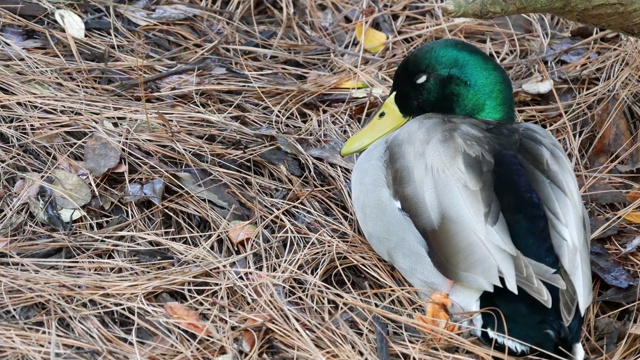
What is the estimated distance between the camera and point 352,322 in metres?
2.85

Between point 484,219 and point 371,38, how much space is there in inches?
70.4

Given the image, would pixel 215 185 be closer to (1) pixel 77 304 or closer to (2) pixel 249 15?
(1) pixel 77 304

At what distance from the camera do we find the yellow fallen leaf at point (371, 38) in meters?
4.28

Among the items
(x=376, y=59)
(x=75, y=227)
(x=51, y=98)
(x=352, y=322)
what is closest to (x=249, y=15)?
(x=376, y=59)

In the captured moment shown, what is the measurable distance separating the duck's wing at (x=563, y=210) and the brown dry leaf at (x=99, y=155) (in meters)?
1.49

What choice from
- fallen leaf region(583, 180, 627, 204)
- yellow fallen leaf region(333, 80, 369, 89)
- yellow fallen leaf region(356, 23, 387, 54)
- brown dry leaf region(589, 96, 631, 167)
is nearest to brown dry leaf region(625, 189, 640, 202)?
fallen leaf region(583, 180, 627, 204)

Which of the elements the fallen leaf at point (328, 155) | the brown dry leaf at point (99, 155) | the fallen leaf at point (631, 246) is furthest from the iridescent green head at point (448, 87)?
the brown dry leaf at point (99, 155)

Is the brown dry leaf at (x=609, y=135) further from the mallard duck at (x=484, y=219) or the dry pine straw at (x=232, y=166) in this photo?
the mallard duck at (x=484, y=219)

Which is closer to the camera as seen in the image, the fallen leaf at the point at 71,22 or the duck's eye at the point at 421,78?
the duck's eye at the point at 421,78

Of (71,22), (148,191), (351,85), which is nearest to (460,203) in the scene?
(148,191)

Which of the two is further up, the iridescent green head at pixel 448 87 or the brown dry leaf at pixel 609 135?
the iridescent green head at pixel 448 87

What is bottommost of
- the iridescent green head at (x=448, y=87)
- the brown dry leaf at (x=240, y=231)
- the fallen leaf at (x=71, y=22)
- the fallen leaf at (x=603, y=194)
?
the fallen leaf at (x=603, y=194)

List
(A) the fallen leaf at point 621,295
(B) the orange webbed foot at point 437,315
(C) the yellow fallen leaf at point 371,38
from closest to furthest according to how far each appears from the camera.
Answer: (B) the orange webbed foot at point 437,315 → (A) the fallen leaf at point 621,295 → (C) the yellow fallen leaf at point 371,38

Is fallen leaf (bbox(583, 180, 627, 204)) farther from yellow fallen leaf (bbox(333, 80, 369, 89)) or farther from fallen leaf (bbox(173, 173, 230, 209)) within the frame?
fallen leaf (bbox(173, 173, 230, 209))
